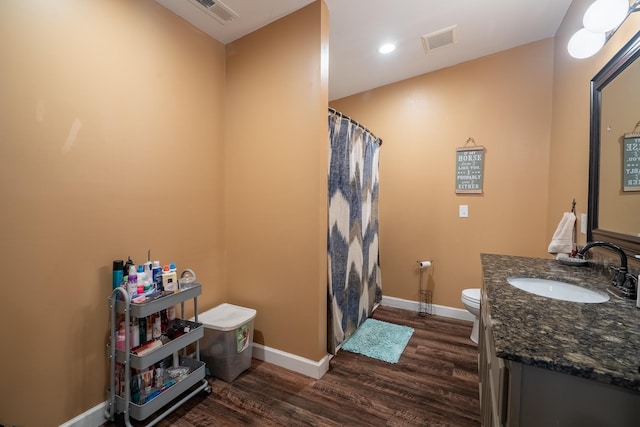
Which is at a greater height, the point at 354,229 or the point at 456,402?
the point at 354,229

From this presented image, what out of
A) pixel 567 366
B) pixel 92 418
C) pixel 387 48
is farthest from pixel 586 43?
pixel 92 418

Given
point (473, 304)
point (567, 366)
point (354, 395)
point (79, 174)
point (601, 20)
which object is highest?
point (601, 20)

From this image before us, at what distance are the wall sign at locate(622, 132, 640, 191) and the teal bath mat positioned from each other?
175 centimetres

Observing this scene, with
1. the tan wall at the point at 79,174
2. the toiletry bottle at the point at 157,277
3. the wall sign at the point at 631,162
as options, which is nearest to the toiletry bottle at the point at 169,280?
the toiletry bottle at the point at 157,277

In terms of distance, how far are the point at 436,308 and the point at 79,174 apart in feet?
10.4

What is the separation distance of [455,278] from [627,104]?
1.92 m

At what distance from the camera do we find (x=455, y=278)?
276 centimetres

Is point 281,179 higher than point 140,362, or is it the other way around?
point 281,179

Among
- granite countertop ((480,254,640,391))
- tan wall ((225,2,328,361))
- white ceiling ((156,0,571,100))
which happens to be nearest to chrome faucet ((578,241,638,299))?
granite countertop ((480,254,640,391))

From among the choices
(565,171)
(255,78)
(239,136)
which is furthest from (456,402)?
(255,78)

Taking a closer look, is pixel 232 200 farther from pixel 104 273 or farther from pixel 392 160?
pixel 392 160

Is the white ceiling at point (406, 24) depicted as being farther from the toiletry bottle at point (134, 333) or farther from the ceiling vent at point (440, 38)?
the toiletry bottle at point (134, 333)

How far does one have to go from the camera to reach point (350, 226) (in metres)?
2.33

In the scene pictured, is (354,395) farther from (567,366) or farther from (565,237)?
(565,237)
